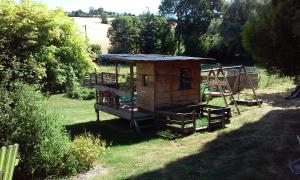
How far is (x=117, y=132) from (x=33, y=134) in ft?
21.4

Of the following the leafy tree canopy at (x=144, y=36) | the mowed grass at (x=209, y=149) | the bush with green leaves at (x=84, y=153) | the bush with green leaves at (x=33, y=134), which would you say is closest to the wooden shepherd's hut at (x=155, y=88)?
the mowed grass at (x=209, y=149)

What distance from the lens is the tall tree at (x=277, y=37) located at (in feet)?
46.5

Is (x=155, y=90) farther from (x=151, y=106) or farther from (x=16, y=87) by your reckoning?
(x=16, y=87)

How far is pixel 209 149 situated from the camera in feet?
50.7

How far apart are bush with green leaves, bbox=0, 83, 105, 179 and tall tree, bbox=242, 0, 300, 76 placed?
27.2ft

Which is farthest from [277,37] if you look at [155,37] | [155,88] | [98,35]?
[98,35]

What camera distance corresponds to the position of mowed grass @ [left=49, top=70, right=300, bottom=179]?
12961mm

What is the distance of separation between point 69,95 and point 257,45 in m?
18.1

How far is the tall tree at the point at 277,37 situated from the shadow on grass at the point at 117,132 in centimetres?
497

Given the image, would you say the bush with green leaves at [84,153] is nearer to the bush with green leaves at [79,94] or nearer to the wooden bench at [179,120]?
the wooden bench at [179,120]

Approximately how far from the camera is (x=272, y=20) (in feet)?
49.0

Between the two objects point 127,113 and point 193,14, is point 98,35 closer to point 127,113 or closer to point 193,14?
point 193,14

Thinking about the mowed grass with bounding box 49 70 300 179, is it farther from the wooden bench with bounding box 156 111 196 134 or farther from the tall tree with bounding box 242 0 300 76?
the tall tree with bounding box 242 0 300 76

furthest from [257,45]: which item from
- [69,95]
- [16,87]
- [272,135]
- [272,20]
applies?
[69,95]
